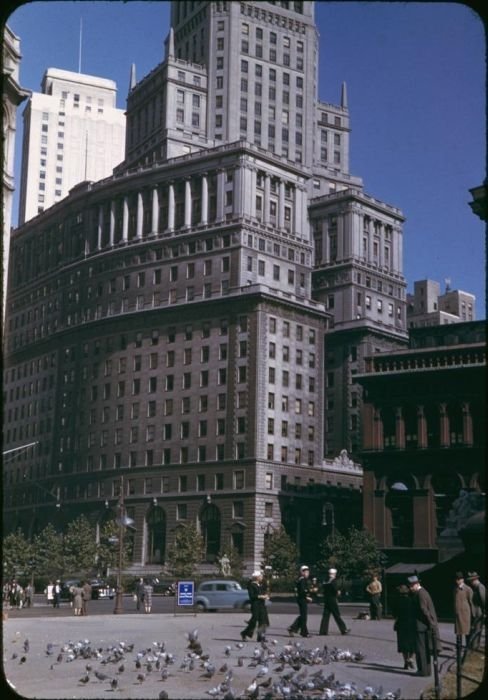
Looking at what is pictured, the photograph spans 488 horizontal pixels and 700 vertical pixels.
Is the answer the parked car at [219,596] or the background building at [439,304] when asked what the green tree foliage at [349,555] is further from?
the background building at [439,304]

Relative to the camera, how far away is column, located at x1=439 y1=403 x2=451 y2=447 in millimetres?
22983

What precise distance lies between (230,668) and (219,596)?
69.9ft

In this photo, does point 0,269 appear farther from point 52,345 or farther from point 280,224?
point 280,224

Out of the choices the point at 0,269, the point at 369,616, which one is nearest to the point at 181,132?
the point at 369,616

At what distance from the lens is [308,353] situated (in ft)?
180

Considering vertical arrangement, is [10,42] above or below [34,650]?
above

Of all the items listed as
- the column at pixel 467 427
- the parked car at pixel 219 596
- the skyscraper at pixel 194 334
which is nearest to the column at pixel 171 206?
the skyscraper at pixel 194 334

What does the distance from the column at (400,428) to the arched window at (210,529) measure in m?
39.4

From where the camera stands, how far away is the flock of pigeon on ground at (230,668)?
51.5ft

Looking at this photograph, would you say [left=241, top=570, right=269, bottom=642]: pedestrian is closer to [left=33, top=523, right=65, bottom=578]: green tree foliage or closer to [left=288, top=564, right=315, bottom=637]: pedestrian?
[left=288, top=564, right=315, bottom=637]: pedestrian

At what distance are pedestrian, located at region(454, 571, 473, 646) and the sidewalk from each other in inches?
15.5

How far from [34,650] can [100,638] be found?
1.88 metres

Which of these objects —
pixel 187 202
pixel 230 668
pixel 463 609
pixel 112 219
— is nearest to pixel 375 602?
pixel 463 609

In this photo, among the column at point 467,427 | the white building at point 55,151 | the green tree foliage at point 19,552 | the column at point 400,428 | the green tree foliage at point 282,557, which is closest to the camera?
the column at point 467,427
